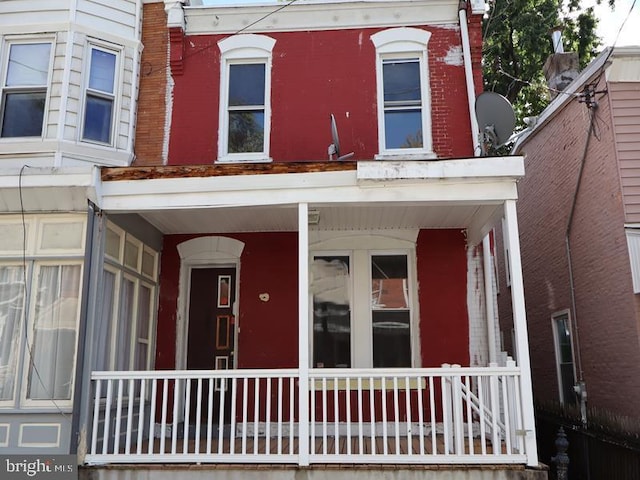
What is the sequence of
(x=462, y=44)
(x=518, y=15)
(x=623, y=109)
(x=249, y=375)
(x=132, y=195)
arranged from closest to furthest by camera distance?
(x=249, y=375) < (x=132, y=195) < (x=623, y=109) < (x=462, y=44) < (x=518, y=15)

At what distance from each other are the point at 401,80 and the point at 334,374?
15.8 ft

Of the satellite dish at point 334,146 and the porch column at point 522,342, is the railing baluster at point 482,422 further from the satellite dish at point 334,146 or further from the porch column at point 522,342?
the satellite dish at point 334,146

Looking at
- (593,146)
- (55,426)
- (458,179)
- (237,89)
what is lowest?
(55,426)

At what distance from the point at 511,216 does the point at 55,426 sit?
533cm

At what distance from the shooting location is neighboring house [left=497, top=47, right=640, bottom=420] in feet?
25.2

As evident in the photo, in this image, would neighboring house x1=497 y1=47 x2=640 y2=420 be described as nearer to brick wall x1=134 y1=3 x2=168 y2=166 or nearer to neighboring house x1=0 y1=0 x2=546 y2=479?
neighboring house x1=0 y1=0 x2=546 y2=479

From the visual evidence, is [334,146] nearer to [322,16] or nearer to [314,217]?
[314,217]

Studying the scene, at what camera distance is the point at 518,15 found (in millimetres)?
17047

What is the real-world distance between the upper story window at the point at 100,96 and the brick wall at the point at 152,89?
0.44m

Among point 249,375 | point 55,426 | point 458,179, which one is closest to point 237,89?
point 458,179

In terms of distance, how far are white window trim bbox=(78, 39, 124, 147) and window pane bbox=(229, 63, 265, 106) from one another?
164 cm

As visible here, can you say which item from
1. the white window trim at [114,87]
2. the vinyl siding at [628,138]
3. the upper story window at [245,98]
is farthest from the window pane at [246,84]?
the vinyl siding at [628,138]

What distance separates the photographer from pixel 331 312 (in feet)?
27.2

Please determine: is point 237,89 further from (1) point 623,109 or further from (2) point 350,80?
(1) point 623,109
